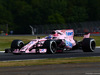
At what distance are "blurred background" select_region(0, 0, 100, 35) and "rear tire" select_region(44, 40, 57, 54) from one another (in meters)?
55.7

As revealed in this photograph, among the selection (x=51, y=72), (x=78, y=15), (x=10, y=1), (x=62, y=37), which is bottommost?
(x=51, y=72)

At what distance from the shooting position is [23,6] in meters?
98.4

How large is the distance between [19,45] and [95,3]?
2667 inches

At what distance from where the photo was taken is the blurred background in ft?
267

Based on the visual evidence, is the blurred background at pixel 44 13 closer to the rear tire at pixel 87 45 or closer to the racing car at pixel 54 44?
the racing car at pixel 54 44

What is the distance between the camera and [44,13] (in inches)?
3627

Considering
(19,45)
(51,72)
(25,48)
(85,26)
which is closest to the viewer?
(51,72)

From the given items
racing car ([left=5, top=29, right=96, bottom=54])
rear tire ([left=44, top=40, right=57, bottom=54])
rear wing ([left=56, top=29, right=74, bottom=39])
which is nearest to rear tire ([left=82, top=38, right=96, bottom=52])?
racing car ([left=5, top=29, right=96, bottom=54])

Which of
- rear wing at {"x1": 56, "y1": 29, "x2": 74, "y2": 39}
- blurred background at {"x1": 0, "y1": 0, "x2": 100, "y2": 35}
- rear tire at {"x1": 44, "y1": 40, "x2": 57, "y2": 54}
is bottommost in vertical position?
rear tire at {"x1": 44, "y1": 40, "x2": 57, "y2": 54}

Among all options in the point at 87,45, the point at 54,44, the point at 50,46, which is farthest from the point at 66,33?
the point at 50,46

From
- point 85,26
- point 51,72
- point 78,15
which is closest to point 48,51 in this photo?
point 51,72

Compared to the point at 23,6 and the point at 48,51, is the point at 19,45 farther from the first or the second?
the point at 23,6

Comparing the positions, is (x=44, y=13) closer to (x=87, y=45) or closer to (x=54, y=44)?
(x=87, y=45)

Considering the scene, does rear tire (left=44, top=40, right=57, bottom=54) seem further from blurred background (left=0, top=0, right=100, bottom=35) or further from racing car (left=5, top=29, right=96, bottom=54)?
blurred background (left=0, top=0, right=100, bottom=35)
